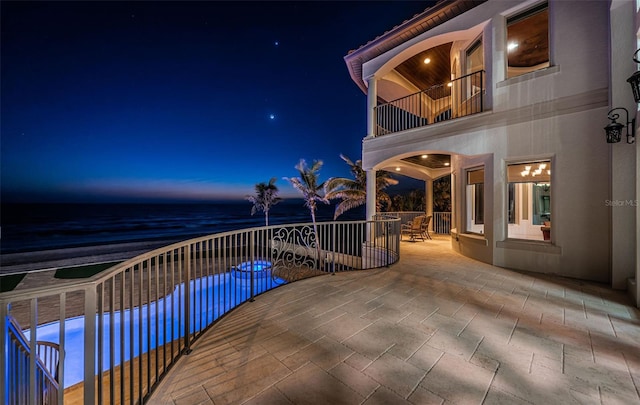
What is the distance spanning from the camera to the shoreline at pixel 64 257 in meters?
16.2

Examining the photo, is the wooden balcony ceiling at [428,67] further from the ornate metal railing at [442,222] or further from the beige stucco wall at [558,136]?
the ornate metal railing at [442,222]

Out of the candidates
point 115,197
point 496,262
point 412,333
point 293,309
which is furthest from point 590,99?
point 115,197

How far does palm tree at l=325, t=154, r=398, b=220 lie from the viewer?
1377cm

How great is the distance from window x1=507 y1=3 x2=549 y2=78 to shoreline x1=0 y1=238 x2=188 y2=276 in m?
20.8

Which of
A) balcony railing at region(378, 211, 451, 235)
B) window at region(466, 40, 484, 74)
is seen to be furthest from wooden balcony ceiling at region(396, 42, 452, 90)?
balcony railing at region(378, 211, 451, 235)

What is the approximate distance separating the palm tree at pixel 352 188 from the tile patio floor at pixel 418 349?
31.3 feet

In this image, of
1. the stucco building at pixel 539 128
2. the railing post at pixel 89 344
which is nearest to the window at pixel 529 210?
the stucco building at pixel 539 128

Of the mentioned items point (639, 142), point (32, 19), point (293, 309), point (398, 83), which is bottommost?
point (293, 309)

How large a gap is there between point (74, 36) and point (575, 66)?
24934mm

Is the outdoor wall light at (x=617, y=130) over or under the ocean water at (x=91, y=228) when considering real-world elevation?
over

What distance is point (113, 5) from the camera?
12930 mm

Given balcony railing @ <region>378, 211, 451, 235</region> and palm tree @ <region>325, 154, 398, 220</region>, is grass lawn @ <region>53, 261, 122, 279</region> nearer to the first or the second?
palm tree @ <region>325, 154, 398, 220</region>

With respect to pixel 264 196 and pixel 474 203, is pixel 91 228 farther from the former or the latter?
pixel 474 203

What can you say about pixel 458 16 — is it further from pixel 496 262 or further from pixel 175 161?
pixel 175 161
